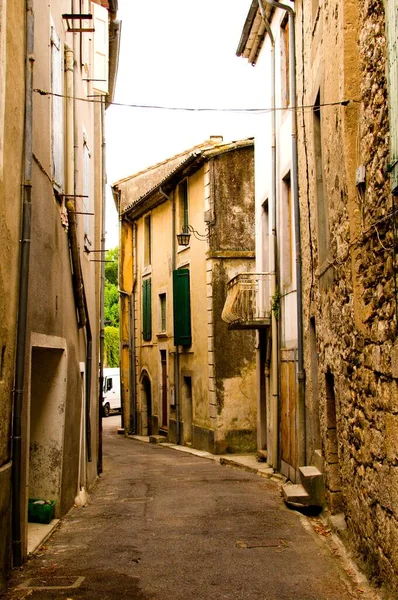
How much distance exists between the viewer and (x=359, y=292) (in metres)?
7.05

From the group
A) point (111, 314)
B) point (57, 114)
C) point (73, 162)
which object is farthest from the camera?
point (111, 314)

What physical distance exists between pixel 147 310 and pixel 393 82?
21.5m

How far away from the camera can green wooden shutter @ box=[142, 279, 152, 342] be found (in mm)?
26516

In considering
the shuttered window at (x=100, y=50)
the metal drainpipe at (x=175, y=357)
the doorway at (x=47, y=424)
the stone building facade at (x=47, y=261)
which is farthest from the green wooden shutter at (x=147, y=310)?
the doorway at (x=47, y=424)

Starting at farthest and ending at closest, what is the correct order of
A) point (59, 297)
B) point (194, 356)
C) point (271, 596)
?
point (194, 356)
point (59, 297)
point (271, 596)

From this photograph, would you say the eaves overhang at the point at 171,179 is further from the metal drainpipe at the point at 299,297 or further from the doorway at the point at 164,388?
the metal drainpipe at the point at 299,297

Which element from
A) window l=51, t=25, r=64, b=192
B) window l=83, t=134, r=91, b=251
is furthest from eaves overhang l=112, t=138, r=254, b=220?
window l=51, t=25, r=64, b=192

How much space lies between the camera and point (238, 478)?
14.5 meters

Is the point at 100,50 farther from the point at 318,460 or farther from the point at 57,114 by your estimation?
the point at 318,460

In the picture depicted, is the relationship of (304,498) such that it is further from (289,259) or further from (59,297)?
(289,259)

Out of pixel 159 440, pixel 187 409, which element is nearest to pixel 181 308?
pixel 187 409

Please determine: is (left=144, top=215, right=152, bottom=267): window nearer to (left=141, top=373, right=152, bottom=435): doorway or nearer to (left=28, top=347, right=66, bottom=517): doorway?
(left=141, top=373, right=152, bottom=435): doorway

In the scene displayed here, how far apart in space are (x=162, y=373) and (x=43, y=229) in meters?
16.8

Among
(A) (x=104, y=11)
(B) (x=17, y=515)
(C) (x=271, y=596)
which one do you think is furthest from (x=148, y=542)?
(A) (x=104, y=11)
